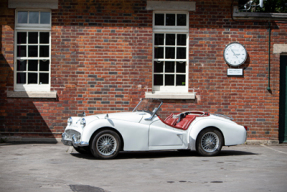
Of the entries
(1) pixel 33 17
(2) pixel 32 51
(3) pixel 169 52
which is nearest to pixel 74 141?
(2) pixel 32 51

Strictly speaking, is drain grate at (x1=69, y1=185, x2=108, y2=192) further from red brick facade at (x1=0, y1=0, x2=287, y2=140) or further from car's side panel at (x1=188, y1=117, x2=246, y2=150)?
red brick facade at (x1=0, y1=0, x2=287, y2=140)

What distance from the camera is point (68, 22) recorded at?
476 inches

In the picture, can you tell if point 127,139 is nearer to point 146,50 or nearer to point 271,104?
point 146,50

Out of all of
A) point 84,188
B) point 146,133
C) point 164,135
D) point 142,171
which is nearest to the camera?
point 84,188

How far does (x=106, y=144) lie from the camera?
28.1 feet

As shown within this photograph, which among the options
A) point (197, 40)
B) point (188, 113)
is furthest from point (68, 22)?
point (188, 113)

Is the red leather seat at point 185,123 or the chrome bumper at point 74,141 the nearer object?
the chrome bumper at point 74,141

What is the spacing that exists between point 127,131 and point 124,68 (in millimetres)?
3791

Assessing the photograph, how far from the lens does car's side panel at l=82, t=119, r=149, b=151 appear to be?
27.6 feet

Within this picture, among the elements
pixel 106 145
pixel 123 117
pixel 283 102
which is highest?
pixel 283 102

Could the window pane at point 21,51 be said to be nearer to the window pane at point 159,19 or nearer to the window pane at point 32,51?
the window pane at point 32,51

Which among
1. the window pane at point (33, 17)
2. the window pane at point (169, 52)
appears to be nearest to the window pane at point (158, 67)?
the window pane at point (169, 52)

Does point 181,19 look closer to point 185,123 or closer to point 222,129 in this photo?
point 185,123

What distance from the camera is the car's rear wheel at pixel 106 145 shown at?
333 inches
